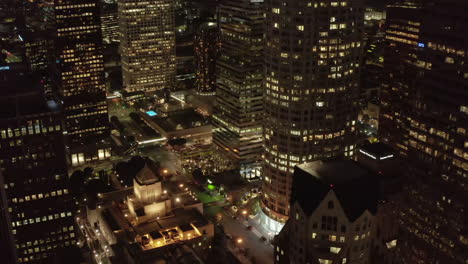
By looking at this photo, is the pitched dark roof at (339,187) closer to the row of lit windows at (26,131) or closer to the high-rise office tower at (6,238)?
the row of lit windows at (26,131)

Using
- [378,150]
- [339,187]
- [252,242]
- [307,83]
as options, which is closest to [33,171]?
[252,242]

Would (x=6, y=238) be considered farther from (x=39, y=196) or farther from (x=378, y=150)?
(x=378, y=150)

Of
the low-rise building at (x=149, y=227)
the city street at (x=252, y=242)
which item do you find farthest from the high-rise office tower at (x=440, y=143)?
the low-rise building at (x=149, y=227)

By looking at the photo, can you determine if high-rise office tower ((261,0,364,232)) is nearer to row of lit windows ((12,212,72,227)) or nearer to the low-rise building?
the low-rise building

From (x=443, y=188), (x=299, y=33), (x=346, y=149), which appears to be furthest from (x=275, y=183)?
(x=443, y=188)

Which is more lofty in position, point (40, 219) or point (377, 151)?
point (377, 151)

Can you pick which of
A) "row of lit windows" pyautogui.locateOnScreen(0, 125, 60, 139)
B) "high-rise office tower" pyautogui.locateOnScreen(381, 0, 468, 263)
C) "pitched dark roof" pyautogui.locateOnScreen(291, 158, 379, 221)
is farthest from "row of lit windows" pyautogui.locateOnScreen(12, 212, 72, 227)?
"high-rise office tower" pyautogui.locateOnScreen(381, 0, 468, 263)
